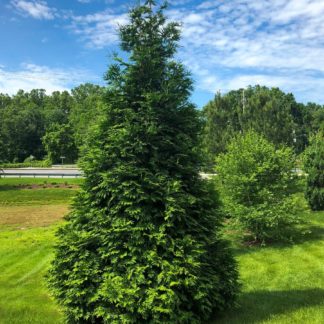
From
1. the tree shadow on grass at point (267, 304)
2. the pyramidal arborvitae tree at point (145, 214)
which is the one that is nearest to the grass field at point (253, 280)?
the tree shadow on grass at point (267, 304)

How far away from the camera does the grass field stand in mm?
6758

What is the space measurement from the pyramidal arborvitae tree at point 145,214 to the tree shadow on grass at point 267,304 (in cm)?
30

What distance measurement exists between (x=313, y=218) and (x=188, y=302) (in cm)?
1275

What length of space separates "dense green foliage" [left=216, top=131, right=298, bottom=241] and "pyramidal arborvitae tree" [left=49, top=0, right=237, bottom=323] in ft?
20.7

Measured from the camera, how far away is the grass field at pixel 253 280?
266 inches

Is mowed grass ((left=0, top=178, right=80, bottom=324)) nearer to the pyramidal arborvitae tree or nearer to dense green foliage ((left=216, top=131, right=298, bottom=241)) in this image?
the pyramidal arborvitae tree

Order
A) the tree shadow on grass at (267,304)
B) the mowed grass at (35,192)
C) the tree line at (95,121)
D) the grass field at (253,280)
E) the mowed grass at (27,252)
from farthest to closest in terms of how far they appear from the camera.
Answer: the tree line at (95,121) → the mowed grass at (35,192) → the mowed grass at (27,252) → the grass field at (253,280) → the tree shadow on grass at (267,304)

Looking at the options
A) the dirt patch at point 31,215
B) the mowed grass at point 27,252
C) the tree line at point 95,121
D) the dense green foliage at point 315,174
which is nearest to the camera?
the mowed grass at point 27,252

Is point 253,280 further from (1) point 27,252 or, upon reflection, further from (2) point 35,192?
(2) point 35,192

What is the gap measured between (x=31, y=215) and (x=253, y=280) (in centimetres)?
1780

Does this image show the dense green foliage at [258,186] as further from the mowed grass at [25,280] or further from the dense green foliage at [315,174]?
the mowed grass at [25,280]

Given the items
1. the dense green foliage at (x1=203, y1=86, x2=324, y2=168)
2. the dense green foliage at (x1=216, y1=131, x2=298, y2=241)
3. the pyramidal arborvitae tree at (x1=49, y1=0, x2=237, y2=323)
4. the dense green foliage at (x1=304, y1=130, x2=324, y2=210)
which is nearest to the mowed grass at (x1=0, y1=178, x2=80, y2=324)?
the pyramidal arborvitae tree at (x1=49, y1=0, x2=237, y2=323)

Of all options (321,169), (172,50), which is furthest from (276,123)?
(172,50)

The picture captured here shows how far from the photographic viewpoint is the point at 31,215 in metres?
23.5
